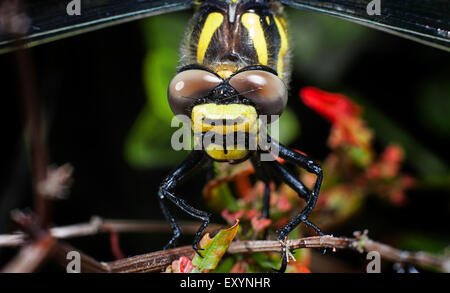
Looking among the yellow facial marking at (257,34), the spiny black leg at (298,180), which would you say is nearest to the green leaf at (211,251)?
the spiny black leg at (298,180)

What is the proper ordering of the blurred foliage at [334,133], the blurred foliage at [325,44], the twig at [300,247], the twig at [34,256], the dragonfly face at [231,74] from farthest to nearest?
the blurred foliage at [325,44] < the blurred foliage at [334,133] < the dragonfly face at [231,74] < the twig at [300,247] < the twig at [34,256]

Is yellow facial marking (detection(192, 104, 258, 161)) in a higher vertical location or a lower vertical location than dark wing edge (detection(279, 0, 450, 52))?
lower

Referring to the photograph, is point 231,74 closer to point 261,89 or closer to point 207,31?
point 261,89

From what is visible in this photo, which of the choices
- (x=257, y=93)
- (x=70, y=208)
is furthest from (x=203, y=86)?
(x=70, y=208)

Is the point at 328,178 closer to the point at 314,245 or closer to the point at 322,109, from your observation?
the point at 322,109

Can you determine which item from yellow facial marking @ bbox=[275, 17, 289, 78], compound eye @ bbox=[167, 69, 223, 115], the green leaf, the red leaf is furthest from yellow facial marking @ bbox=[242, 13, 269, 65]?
the green leaf

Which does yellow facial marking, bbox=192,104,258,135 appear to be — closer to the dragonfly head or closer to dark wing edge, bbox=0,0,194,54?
the dragonfly head

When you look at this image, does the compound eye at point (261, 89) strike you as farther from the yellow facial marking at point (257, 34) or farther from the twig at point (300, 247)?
the twig at point (300, 247)
